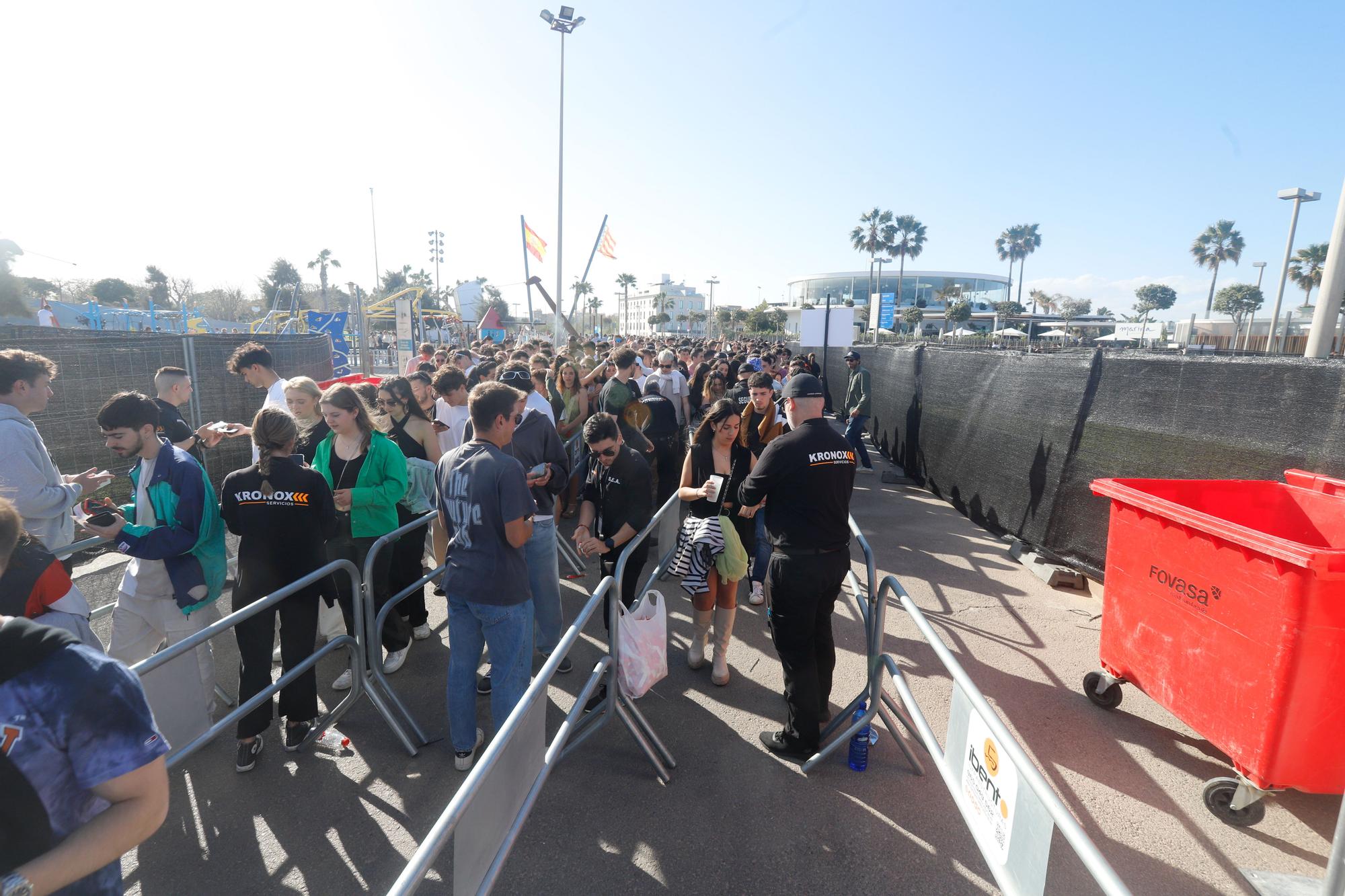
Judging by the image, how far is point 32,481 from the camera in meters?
3.28

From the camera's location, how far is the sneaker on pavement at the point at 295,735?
3.66 m

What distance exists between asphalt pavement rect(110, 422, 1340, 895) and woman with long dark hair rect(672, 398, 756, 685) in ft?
1.07

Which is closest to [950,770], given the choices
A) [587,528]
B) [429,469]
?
[587,528]

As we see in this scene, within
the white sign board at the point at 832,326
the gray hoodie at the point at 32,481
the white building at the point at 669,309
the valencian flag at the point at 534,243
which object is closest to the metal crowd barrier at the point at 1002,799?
the gray hoodie at the point at 32,481

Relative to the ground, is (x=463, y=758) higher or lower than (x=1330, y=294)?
lower

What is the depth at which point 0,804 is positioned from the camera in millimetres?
1168

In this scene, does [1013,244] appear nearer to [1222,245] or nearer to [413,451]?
[1222,245]

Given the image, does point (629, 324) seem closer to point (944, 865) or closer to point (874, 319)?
point (874, 319)

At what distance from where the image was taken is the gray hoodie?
3.21 metres

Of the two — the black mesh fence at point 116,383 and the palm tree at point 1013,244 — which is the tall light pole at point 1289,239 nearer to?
the black mesh fence at point 116,383

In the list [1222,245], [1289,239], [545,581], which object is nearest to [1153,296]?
[1222,245]

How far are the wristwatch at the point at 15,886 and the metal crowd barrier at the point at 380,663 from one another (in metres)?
2.61

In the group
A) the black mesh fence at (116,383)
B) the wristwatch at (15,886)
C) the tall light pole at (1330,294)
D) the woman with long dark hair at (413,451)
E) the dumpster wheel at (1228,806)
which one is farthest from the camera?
the black mesh fence at (116,383)

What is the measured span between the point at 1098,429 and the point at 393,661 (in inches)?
250
